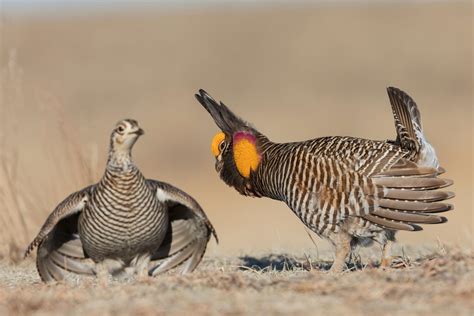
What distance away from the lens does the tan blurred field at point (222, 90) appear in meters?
8.54

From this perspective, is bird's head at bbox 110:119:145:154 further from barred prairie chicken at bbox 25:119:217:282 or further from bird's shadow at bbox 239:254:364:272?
bird's shadow at bbox 239:254:364:272

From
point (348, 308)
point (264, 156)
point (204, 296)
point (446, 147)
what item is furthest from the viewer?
point (446, 147)

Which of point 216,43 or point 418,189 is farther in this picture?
Result: point 216,43

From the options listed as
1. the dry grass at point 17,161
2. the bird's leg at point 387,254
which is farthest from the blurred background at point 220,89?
the bird's leg at point 387,254

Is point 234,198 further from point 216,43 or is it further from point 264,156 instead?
point 216,43

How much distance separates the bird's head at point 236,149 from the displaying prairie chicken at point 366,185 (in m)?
0.54

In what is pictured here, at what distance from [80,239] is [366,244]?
1.78 meters

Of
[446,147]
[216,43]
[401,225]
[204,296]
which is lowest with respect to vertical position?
[204,296]

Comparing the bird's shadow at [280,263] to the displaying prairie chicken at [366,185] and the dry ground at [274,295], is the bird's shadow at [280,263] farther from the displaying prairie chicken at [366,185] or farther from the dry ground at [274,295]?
the dry ground at [274,295]

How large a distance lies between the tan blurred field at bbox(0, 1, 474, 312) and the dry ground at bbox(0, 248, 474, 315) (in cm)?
296

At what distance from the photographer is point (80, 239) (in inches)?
236

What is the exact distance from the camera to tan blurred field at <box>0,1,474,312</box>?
854cm

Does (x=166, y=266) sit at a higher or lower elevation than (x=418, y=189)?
lower

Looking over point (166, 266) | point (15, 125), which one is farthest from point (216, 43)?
point (166, 266)
